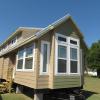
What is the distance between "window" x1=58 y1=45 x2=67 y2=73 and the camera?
11484 mm

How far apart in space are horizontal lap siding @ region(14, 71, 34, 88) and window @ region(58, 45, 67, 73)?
6.28 ft

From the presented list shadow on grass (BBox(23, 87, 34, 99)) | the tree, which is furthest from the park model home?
the tree

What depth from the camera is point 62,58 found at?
38.4 ft

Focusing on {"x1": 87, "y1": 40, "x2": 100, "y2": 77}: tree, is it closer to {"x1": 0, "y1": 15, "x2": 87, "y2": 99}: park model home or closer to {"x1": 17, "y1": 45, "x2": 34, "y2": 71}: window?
{"x1": 0, "y1": 15, "x2": 87, "y2": 99}: park model home

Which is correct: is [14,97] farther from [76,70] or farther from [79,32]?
[79,32]

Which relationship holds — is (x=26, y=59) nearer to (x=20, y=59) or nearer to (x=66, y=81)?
(x=20, y=59)

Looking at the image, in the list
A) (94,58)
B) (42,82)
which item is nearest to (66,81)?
(42,82)

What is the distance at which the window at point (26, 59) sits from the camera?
11465mm

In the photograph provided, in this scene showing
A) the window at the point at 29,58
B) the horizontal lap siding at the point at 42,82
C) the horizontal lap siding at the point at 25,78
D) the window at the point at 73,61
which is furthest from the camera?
the window at the point at 73,61

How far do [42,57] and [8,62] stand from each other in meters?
5.52

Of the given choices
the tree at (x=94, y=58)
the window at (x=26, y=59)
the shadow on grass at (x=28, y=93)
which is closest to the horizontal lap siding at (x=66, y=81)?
the window at (x=26, y=59)

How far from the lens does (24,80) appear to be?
12086 mm

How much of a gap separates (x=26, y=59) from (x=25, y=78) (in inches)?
52.4

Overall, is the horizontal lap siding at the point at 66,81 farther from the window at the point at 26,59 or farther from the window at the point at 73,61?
the window at the point at 26,59
